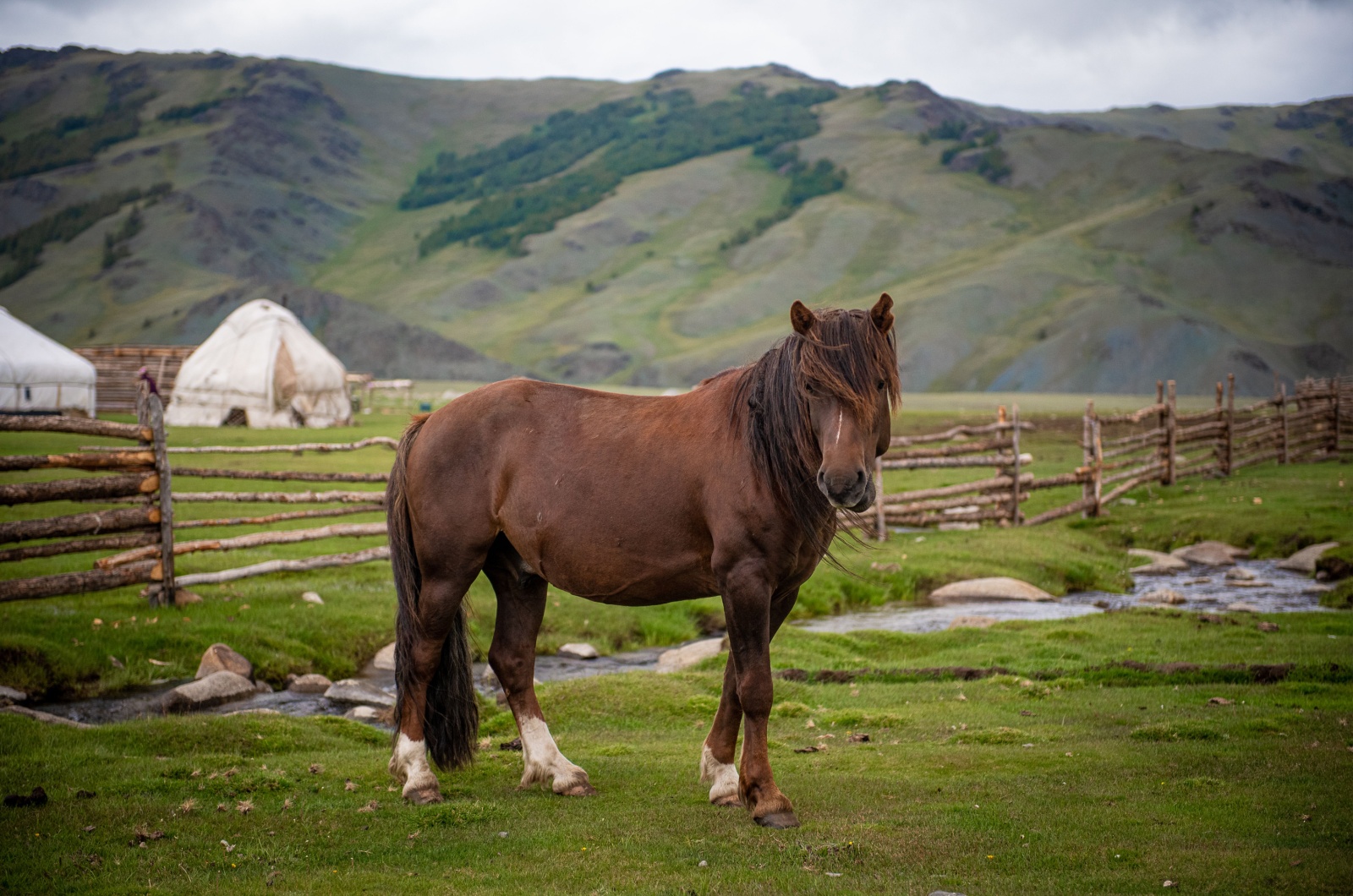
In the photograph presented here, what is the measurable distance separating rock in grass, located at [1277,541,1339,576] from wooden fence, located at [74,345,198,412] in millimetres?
41809

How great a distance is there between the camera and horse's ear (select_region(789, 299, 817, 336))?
4.95 metres

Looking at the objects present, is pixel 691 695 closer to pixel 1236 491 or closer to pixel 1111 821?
pixel 1111 821

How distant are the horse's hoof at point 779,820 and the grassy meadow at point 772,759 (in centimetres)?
7

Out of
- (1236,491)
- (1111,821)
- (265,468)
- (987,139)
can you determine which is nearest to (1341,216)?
(987,139)

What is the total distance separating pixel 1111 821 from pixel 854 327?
2.69 m

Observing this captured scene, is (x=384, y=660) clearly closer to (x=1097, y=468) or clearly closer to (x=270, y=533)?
(x=270, y=533)

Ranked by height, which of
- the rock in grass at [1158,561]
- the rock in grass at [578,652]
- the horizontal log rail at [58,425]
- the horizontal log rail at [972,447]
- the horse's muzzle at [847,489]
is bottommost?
the rock in grass at [578,652]

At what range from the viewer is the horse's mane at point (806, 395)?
4.96 meters

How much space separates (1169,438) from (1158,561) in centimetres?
786

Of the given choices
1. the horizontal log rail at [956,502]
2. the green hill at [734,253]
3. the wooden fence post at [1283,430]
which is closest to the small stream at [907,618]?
the horizontal log rail at [956,502]

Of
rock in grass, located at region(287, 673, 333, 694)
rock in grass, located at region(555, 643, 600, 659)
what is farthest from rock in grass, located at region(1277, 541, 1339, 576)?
rock in grass, located at region(287, 673, 333, 694)

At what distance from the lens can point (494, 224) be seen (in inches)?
6708

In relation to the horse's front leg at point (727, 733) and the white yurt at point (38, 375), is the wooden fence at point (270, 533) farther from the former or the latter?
the white yurt at point (38, 375)

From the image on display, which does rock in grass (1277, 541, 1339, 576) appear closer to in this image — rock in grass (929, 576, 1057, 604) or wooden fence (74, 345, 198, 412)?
rock in grass (929, 576, 1057, 604)
